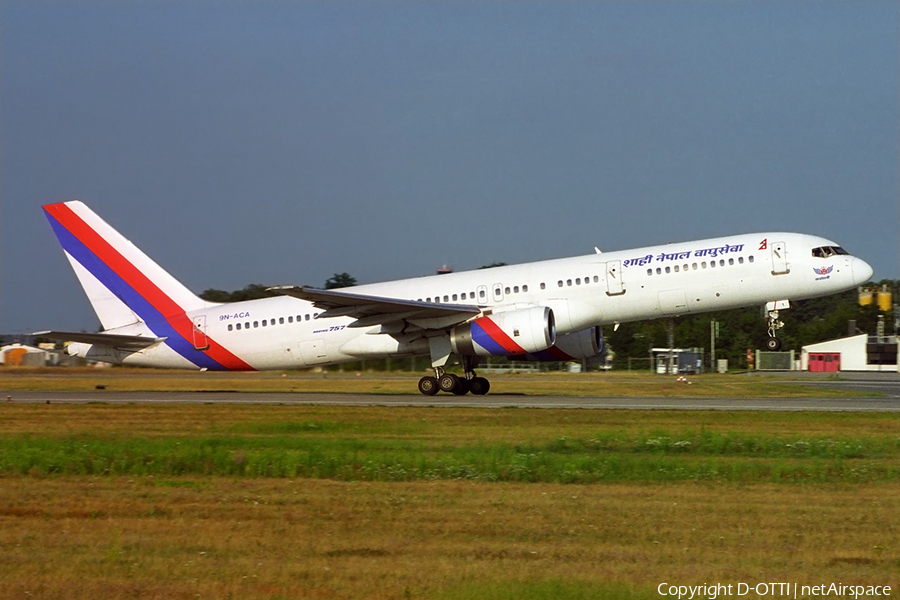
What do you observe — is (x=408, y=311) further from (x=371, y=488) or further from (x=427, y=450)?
(x=371, y=488)

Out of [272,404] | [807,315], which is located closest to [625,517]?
[272,404]

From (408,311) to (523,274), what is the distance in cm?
391

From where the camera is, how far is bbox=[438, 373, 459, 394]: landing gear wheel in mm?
31453

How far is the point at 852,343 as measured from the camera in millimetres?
72938

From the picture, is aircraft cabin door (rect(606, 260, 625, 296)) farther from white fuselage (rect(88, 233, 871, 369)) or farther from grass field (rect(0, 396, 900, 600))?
grass field (rect(0, 396, 900, 600))

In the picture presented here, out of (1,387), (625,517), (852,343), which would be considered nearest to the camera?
(625,517)

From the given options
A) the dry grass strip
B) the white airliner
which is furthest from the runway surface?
the dry grass strip

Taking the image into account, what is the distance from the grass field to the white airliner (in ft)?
29.6

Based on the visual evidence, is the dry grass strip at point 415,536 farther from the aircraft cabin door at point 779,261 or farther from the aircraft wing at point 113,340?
the aircraft wing at point 113,340

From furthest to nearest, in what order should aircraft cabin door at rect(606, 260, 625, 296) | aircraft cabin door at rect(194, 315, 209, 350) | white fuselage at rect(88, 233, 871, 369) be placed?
aircraft cabin door at rect(194, 315, 209, 350), aircraft cabin door at rect(606, 260, 625, 296), white fuselage at rect(88, 233, 871, 369)

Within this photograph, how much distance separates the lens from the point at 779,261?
1168 inches

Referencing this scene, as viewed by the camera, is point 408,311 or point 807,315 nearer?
point 408,311

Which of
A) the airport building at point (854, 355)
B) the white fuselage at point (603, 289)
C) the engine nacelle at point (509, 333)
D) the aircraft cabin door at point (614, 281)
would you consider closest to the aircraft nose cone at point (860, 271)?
the white fuselage at point (603, 289)

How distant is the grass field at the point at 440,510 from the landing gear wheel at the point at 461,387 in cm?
1026
